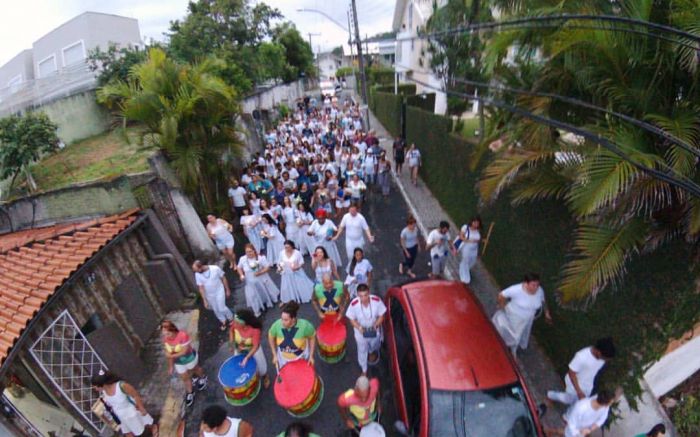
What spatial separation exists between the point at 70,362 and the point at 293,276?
→ 3.71 m

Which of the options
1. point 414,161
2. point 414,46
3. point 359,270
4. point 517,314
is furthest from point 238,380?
point 414,46

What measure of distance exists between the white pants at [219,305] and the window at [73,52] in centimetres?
2589

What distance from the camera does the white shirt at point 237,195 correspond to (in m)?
10.2

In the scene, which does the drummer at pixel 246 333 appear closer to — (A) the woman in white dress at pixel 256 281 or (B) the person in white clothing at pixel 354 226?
(A) the woman in white dress at pixel 256 281

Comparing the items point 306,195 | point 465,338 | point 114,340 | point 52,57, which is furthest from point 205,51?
point 465,338

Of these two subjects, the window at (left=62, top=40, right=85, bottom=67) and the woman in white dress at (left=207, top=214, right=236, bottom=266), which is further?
the window at (left=62, top=40, right=85, bottom=67)

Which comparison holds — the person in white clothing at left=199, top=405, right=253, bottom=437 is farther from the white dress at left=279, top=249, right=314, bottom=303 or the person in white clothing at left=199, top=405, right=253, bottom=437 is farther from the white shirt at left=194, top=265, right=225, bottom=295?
the white dress at left=279, top=249, right=314, bottom=303

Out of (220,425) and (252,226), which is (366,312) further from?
(252,226)

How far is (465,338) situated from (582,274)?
4.84ft

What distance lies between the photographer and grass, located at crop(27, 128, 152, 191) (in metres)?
8.59

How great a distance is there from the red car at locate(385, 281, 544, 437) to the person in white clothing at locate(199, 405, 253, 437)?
1884 mm

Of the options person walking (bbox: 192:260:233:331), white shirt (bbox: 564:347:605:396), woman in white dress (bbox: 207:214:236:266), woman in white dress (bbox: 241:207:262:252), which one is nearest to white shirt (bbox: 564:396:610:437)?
white shirt (bbox: 564:347:605:396)

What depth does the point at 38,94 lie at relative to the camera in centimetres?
1151

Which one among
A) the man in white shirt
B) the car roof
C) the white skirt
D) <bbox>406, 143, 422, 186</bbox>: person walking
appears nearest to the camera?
the car roof
